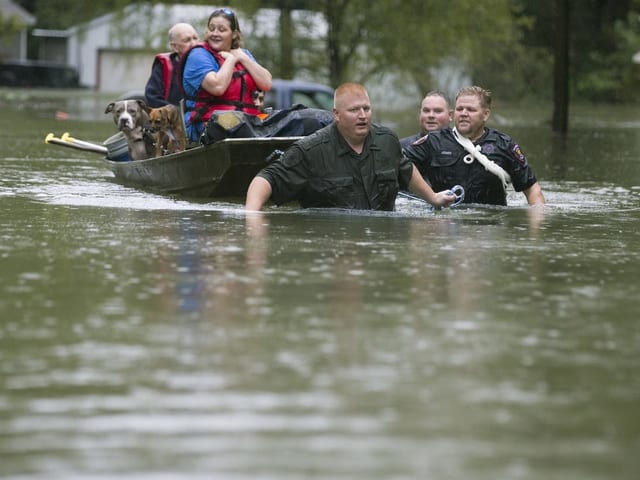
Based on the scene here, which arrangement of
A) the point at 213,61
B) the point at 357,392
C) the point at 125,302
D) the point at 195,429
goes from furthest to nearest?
the point at 213,61 < the point at 125,302 < the point at 357,392 < the point at 195,429

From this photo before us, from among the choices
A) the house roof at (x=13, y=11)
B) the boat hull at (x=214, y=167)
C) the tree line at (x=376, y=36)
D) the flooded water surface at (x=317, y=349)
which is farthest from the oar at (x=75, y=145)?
the house roof at (x=13, y=11)

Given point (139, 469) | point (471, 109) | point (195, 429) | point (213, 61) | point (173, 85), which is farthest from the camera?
point (173, 85)

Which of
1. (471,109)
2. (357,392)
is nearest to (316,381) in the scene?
(357,392)

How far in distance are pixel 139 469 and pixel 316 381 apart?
3.72ft

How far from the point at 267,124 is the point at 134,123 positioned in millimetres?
2245

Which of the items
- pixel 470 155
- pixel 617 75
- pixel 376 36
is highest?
pixel 376 36

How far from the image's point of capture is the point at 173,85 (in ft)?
45.1

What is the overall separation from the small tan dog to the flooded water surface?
304cm

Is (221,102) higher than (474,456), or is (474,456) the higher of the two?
(221,102)

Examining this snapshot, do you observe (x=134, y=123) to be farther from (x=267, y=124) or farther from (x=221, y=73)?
(x=267, y=124)

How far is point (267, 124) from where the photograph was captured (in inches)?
491

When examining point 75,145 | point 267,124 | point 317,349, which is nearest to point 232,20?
point 267,124

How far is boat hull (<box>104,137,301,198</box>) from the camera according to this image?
40.5 feet

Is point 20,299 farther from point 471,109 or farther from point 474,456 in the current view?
point 471,109
